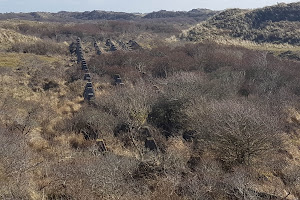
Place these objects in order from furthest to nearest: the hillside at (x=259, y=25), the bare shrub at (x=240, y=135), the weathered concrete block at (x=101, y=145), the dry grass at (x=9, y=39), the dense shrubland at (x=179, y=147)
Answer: the hillside at (x=259, y=25), the dry grass at (x=9, y=39), the weathered concrete block at (x=101, y=145), the bare shrub at (x=240, y=135), the dense shrubland at (x=179, y=147)

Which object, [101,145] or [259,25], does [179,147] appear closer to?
[101,145]

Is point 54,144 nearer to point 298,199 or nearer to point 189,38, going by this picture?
point 298,199

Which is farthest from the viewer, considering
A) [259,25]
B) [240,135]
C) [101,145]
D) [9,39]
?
[259,25]

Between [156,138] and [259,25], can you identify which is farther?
[259,25]

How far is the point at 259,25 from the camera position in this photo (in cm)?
4394

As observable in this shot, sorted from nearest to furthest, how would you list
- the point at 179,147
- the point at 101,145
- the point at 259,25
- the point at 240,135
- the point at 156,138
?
the point at 240,135
the point at 101,145
the point at 179,147
the point at 156,138
the point at 259,25

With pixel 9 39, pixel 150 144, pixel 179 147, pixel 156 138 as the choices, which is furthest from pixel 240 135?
pixel 9 39

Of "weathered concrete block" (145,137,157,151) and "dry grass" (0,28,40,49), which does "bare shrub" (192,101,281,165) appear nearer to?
"weathered concrete block" (145,137,157,151)

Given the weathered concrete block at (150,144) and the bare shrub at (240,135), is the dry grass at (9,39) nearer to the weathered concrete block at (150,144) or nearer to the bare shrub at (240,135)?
the weathered concrete block at (150,144)

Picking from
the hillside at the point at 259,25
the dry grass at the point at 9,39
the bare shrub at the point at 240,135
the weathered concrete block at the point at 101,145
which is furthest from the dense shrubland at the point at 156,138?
the hillside at the point at 259,25

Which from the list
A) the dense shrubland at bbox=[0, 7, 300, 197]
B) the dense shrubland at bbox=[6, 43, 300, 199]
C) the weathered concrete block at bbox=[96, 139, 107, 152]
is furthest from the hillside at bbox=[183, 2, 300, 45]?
the weathered concrete block at bbox=[96, 139, 107, 152]

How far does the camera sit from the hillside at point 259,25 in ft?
127

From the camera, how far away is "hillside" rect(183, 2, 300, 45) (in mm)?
38719

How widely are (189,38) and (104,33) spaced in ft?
41.5
